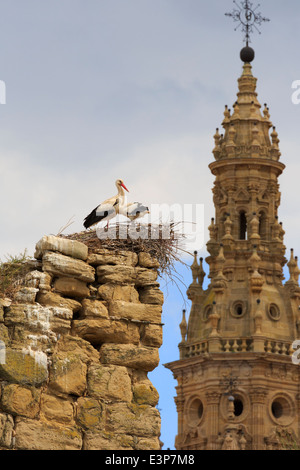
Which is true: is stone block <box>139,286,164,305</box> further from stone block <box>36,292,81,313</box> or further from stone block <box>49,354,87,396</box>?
stone block <box>49,354,87,396</box>

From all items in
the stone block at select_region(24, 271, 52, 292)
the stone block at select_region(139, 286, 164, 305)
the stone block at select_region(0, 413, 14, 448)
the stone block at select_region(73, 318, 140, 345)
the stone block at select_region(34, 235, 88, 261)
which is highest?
the stone block at select_region(34, 235, 88, 261)

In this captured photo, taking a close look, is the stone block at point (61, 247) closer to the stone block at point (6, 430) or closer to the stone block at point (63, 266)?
the stone block at point (63, 266)

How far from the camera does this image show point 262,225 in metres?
88.7

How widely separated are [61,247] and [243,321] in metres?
68.5

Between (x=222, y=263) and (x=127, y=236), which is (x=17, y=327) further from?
(x=222, y=263)

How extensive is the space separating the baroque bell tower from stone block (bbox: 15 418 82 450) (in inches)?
2479

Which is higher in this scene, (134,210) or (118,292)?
(134,210)

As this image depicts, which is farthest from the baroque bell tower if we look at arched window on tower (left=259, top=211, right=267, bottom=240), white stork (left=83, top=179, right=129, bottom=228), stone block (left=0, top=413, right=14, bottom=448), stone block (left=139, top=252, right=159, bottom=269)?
stone block (left=0, top=413, right=14, bottom=448)

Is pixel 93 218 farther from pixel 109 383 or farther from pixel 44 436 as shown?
pixel 44 436

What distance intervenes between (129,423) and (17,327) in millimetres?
1476

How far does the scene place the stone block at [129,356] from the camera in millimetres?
16172

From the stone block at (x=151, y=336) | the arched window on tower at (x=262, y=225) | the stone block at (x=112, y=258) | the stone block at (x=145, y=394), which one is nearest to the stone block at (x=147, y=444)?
the stone block at (x=145, y=394)

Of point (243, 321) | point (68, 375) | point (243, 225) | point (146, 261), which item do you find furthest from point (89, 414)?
point (243, 225)

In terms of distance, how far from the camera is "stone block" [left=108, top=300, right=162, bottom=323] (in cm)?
1634
